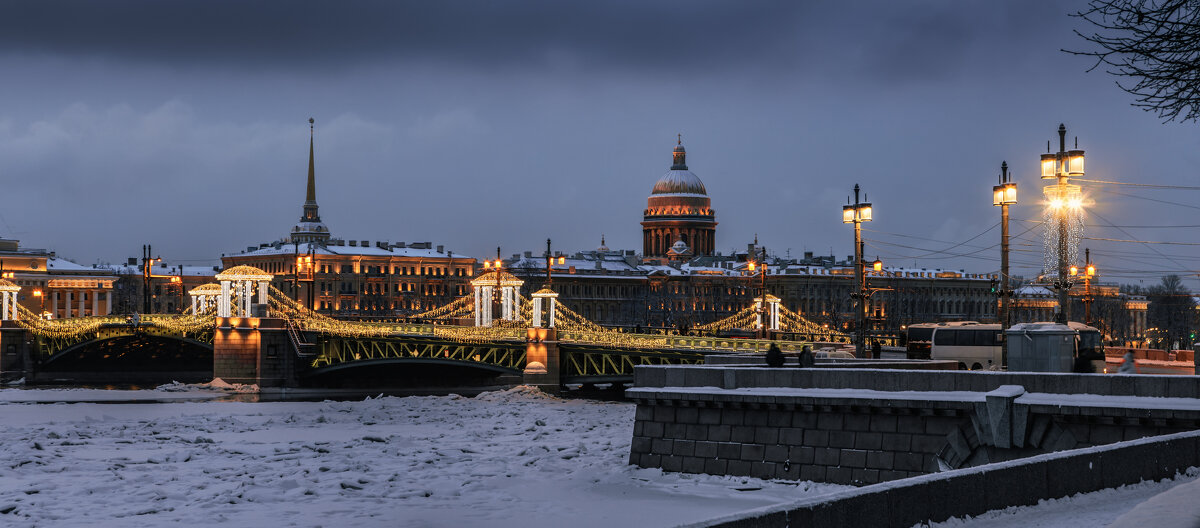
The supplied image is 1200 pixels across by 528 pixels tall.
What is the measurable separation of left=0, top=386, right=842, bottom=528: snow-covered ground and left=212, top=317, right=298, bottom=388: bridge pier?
19.0 m

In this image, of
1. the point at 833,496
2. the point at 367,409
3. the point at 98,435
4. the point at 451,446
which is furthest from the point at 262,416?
the point at 833,496

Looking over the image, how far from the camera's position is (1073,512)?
53.8ft

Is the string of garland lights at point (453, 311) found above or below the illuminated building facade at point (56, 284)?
below

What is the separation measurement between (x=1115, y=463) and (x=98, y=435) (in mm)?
34454

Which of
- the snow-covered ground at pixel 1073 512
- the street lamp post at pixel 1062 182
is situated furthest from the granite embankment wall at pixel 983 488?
the street lamp post at pixel 1062 182

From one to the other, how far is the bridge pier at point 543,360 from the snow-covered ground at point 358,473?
5395 mm

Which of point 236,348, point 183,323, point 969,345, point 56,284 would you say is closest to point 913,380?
Result: point 969,345

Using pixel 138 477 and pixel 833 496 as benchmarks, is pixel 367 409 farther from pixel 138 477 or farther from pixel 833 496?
pixel 833 496

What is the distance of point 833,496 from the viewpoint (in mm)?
13742

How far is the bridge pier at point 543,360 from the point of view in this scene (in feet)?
200

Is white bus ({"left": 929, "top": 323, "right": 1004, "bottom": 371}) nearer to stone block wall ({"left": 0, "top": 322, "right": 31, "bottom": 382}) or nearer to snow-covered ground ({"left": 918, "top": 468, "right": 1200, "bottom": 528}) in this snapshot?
snow-covered ground ({"left": 918, "top": 468, "right": 1200, "bottom": 528})

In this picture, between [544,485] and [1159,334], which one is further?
[1159,334]

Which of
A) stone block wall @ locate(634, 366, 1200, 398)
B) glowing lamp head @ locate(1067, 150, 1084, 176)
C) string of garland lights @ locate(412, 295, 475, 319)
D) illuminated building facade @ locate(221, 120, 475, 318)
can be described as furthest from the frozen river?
illuminated building facade @ locate(221, 120, 475, 318)

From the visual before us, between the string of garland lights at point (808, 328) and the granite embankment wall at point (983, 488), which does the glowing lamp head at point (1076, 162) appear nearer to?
the granite embankment wall at point (983, 488)
